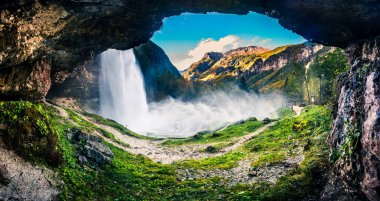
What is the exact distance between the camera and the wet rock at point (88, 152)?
67.7ft

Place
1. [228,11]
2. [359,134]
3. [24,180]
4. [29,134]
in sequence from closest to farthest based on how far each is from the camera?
[359,134], [24,180], [29,134], [228,11]

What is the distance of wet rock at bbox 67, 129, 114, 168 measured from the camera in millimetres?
20641

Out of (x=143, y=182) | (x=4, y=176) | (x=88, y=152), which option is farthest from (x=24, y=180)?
(x=143, y=182)

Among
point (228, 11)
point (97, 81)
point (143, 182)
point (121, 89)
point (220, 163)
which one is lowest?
point (220, 163)

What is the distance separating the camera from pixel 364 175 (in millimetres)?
11305

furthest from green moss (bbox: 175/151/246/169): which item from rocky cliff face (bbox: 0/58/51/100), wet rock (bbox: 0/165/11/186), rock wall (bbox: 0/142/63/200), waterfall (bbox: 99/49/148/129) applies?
waterfall (bbox: 99/49/148/129)

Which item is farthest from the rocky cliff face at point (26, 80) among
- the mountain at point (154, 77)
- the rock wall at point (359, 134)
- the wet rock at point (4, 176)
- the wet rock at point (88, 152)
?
the mountain at point (154, 77)

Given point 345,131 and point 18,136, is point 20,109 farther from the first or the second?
point 345,131

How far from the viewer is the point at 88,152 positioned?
2134 centimetres

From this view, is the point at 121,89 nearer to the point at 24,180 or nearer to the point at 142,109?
the point at 142,109

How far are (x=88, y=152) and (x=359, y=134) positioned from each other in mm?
16483

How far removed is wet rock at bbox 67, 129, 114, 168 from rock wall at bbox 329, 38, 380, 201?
14.7m

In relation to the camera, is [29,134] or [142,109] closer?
[29,134]

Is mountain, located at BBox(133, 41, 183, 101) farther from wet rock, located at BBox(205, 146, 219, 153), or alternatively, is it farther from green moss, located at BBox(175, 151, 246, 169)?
green moss, located at BBox(175, 151, 246, 169)
